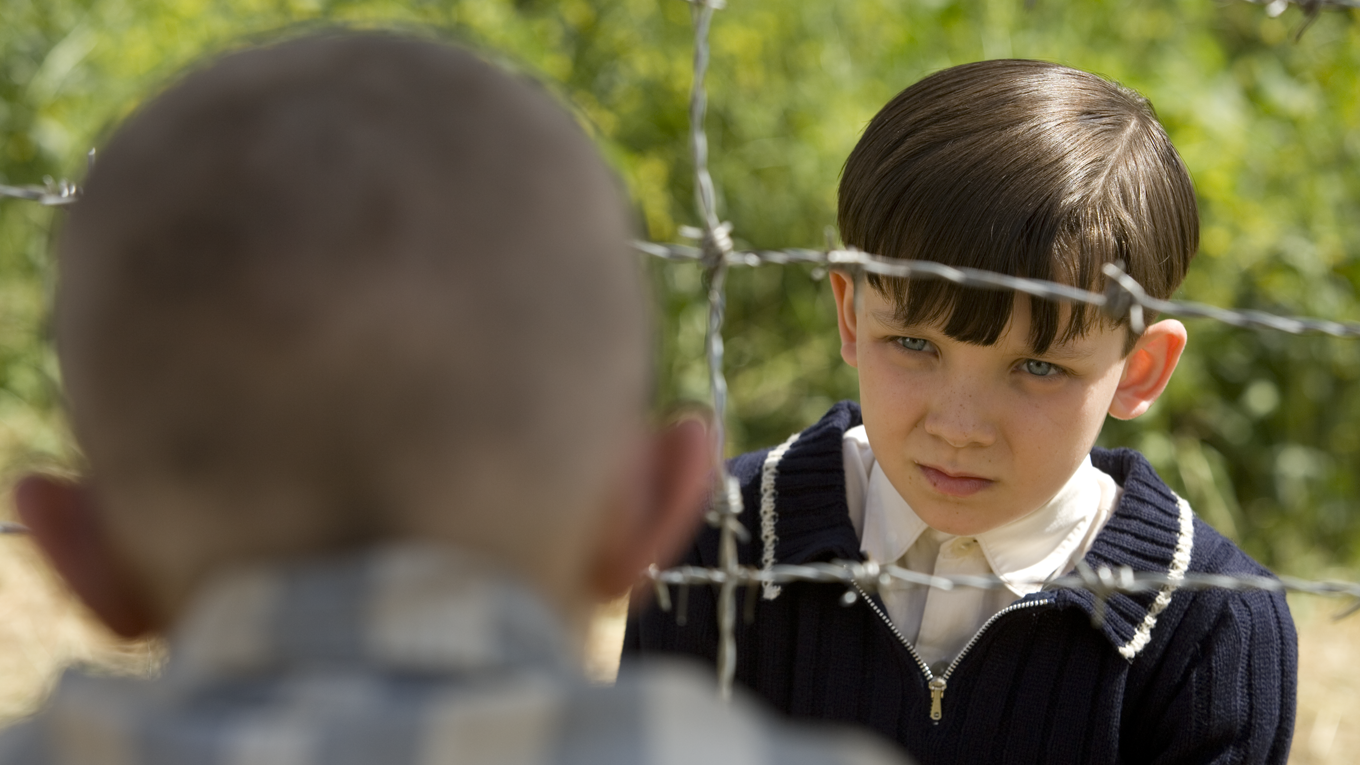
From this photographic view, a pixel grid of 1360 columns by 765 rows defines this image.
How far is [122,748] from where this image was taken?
53 centimetres

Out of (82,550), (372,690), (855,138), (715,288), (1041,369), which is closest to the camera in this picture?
(372,690)

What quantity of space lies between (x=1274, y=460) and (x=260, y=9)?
232 cm

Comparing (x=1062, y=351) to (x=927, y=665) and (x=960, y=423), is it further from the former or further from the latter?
(x=927, y=665)

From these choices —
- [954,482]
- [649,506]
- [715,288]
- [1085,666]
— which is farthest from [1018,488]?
[649,506]

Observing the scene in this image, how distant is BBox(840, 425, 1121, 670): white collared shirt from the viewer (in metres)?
1.28

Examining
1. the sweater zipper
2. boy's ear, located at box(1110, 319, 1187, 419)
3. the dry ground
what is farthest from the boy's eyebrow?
the dry ground

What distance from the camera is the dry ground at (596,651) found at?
2.50 metres

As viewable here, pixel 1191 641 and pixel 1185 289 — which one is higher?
pixel 1185 289

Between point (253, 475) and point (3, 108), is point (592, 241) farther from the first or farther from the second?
point (3, 108)

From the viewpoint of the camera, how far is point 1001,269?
1.19 metres

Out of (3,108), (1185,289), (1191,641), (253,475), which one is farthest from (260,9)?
(253,475)

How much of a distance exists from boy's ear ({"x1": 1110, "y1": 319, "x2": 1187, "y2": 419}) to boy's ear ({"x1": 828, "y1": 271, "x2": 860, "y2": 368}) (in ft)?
0.84

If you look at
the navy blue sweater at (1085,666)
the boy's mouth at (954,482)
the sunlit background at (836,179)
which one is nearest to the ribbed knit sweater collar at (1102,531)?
the navy blue sweater at (1085,666)

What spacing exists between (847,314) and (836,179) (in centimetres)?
134
